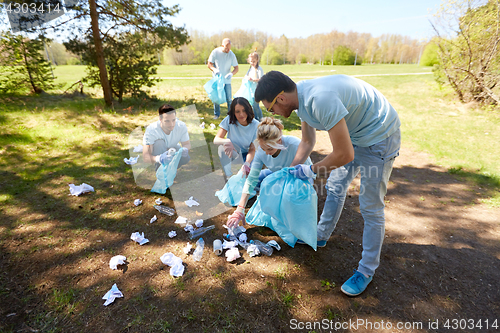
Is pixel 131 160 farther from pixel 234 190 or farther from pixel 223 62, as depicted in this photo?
pixel 223 62

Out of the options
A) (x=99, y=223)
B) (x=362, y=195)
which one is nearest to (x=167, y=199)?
(x=99, y=223)

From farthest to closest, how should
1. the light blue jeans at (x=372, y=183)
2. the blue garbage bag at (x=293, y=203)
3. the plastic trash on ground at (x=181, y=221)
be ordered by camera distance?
the plastic trash on ground at (x=181, y=221) < the blue garbage bag at (x=293, y=203) < the light blue jeans at (x=372, y=183)

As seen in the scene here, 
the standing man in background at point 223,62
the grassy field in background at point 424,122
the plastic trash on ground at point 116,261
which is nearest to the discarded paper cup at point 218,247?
the plastic trash on ground at point 116,261

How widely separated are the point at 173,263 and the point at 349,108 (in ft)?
6.36

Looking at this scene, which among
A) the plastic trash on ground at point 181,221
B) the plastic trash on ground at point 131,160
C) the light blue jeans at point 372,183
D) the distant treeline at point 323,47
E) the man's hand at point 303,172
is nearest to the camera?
the light blue jeans at point 372,183

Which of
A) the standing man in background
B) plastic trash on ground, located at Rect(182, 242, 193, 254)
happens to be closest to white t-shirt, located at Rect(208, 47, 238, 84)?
the standing man in background

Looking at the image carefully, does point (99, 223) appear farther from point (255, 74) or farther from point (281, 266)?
point (255, 74)

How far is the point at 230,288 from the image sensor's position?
6.57 ft

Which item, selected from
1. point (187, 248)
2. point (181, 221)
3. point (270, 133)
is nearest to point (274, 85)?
point (270, 133)

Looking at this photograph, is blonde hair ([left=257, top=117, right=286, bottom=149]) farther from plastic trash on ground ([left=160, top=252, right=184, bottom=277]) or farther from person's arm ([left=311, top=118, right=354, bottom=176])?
plastic trash on ground ([left=160, top=252, right=184, bottom=277])

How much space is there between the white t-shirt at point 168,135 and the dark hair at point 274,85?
2.03 metres

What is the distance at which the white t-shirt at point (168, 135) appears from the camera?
3.15m

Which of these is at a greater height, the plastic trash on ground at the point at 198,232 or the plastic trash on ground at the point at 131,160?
the plastic trash on ground at the point at 131,160

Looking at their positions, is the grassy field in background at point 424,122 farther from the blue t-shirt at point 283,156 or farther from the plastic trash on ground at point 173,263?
the plastic trash on ground at point 173,263
